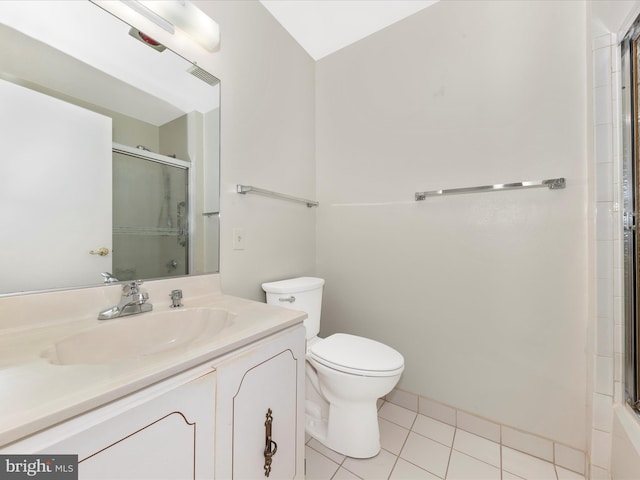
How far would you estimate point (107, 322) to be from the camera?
802mm

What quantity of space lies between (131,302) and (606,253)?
180cm

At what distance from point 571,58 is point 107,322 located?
2.13 meters

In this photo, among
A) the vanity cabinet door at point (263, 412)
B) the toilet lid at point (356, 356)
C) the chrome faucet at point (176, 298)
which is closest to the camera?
the vanity cabinet door at point (263, 412)

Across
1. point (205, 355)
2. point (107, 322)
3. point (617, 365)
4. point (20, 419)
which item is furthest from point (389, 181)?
point (20, 419)

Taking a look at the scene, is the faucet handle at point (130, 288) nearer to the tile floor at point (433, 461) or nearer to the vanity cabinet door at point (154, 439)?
the vanity cabinet door at point (154, 439)

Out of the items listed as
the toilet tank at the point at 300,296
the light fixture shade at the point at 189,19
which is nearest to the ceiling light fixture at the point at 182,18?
the light fixture shade at the point at 189,19

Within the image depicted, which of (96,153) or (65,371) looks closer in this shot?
(65,371)

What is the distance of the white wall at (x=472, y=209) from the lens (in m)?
1.21

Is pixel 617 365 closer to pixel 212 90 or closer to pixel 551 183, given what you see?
pixel 551 183

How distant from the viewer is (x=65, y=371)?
20.0 inches

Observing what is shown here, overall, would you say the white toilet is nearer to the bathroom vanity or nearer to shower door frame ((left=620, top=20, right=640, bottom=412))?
the bathroom vanity

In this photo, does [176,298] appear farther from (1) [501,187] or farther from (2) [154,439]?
(1) [501,187]

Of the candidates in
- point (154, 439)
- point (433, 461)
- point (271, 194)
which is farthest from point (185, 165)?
point (433, 461)

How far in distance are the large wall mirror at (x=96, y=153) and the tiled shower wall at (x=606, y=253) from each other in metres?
1.65
